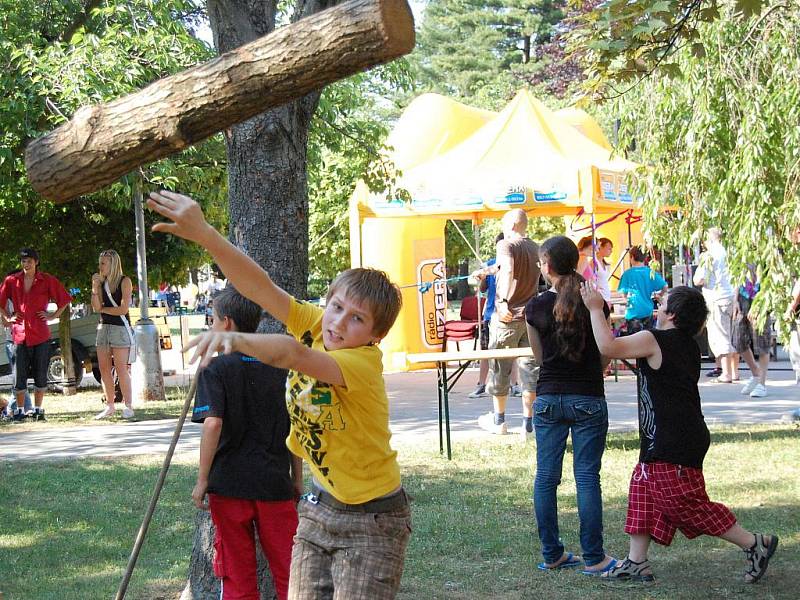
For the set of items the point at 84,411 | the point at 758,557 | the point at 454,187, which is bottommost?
the point at 758,557

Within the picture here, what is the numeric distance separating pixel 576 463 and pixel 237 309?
236 centimetres

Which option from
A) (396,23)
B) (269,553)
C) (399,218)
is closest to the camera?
(396,23)

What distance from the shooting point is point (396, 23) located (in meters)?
2.65

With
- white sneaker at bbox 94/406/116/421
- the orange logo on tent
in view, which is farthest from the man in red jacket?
the orange logo on tent

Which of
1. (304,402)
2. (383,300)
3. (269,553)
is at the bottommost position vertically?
Result: (269,553)

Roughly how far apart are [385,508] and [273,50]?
143 cm

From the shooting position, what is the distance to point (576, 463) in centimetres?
561

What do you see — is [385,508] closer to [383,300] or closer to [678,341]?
[383,300]

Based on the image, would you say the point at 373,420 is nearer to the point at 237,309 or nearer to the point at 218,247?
the point at 218,247

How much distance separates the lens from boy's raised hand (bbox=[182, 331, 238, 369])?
2371 mm

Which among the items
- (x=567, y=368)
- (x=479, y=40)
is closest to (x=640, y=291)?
(x=567, y=368)

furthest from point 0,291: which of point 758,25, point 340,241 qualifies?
point 340,241

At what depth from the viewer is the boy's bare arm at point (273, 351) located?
7.86 ft

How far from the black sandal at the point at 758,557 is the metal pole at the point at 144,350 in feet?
30.3
